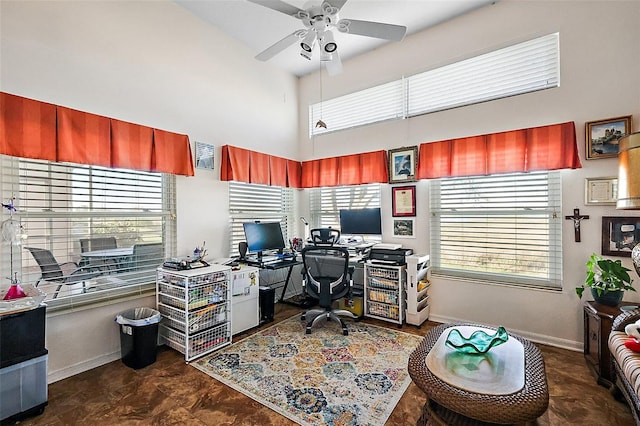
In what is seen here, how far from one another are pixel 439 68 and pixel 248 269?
3345mm

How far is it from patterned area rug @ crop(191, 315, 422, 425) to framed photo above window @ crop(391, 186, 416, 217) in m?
1.48

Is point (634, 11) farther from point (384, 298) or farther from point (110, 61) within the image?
point (110, 61)

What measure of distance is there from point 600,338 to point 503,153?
1827 millimetres

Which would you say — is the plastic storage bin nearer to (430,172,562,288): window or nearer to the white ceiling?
the white ceiling

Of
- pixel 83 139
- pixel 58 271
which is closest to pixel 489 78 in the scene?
pixel 83 139

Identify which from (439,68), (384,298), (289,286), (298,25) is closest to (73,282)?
(289,286)

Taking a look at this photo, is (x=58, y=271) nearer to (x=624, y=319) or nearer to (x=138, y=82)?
(x=138, y=82)

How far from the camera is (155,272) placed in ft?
9.83

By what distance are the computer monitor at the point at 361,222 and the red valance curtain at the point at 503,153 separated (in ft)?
2.59

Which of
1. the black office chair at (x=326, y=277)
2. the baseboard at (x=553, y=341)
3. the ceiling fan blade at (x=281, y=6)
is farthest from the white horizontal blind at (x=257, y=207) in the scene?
the baseboard at (x=553, y=341)

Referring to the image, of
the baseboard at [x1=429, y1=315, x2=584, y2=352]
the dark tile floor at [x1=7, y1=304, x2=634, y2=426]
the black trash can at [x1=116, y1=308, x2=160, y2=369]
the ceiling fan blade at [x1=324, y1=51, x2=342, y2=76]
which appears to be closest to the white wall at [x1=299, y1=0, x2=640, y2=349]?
the baseboard at [x1=429, y1=315, x2=584, y2=352]

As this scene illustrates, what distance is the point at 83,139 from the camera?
2.42m

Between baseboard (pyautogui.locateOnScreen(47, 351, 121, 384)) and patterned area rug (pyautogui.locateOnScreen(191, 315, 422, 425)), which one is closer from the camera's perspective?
patterned area rug (pyautogui.locateOnScreen(191, 315, 422, 425))

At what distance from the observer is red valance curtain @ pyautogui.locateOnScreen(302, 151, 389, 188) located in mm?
3922
